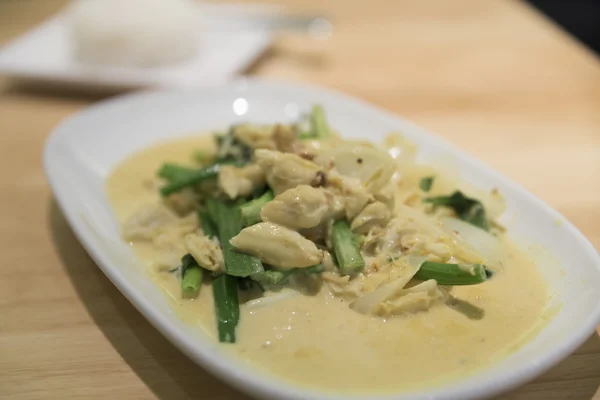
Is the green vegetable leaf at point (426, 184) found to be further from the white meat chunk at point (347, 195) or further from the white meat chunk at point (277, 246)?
the white meat chunk at point (277, 246)

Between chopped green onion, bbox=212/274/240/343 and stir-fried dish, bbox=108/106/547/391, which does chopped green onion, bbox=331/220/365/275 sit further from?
chopped green onion, bbox=212/274/240/343

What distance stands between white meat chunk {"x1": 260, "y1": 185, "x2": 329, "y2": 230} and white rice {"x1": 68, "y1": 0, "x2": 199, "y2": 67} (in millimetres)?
1600

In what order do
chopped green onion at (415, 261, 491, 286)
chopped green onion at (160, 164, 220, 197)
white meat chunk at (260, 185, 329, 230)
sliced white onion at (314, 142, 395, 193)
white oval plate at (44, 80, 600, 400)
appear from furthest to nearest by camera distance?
1. chopped green onion at (160, 164, 220, 197)
2. sliced white onion at (314, 142, 395, 193)
3. white meat chunk at (260, 185, 329, 230)
4. chopped green onion at (415, 261, 491, 286)
5. white oval plate at (44, 80, 600, 400)

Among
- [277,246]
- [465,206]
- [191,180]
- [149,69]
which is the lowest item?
[149,69]

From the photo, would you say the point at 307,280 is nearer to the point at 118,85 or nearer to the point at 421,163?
the point at 421,163

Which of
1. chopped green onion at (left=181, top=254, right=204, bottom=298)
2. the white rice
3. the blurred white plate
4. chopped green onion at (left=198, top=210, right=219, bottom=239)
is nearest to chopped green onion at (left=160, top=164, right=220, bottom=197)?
chopped green onion at (left=198, top=210, right=219, bottom=239)

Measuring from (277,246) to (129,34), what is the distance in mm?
1771

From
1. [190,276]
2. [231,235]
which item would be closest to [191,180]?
[231,235]

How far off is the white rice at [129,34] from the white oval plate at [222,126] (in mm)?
542

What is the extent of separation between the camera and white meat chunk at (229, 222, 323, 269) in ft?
4.38

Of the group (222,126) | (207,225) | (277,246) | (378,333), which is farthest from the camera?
(222,126)

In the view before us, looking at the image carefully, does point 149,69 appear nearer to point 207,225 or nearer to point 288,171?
point 207,225

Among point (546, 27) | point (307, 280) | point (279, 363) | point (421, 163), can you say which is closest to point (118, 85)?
point (421, 163)

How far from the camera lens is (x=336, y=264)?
4.61 feet
